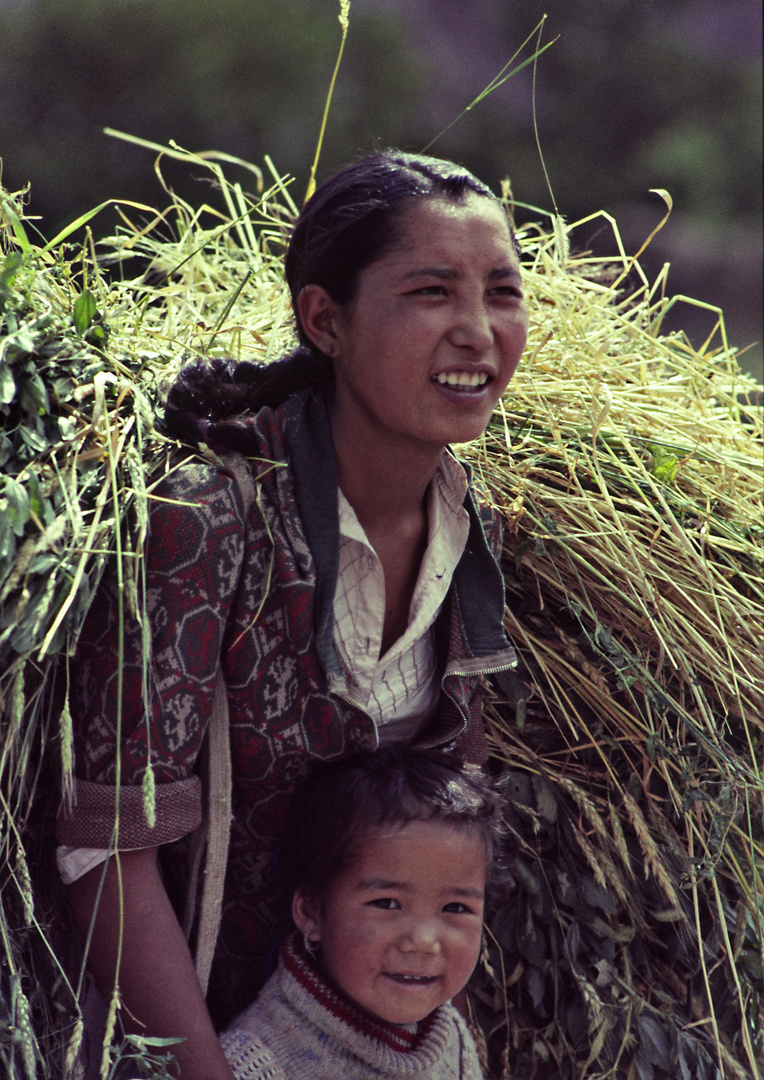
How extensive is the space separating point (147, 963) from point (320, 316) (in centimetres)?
78

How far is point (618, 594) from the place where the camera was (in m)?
1.70

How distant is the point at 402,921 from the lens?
1381 mm

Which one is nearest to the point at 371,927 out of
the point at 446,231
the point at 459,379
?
the point at 459,379

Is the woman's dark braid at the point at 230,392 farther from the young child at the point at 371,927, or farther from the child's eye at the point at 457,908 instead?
the child's eye at the point at 457,908

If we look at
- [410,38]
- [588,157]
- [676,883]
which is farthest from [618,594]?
[588,157]

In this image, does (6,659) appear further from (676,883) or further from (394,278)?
(676,883)

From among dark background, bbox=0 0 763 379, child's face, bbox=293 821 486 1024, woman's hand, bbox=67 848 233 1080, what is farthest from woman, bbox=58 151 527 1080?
dark background, bbox=0 0 763 379

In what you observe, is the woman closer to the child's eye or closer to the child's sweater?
the child's sweater

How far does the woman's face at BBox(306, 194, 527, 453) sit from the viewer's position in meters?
1.32

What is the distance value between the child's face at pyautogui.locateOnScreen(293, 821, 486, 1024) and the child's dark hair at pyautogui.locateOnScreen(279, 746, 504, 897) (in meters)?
0.01

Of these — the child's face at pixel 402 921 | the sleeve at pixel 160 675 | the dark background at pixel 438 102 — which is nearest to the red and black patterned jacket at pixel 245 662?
the sleeve at pixel 160 675

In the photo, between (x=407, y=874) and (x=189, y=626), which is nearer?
(x=189, y=626)

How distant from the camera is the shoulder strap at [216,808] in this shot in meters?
1.35

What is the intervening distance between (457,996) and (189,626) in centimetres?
70
